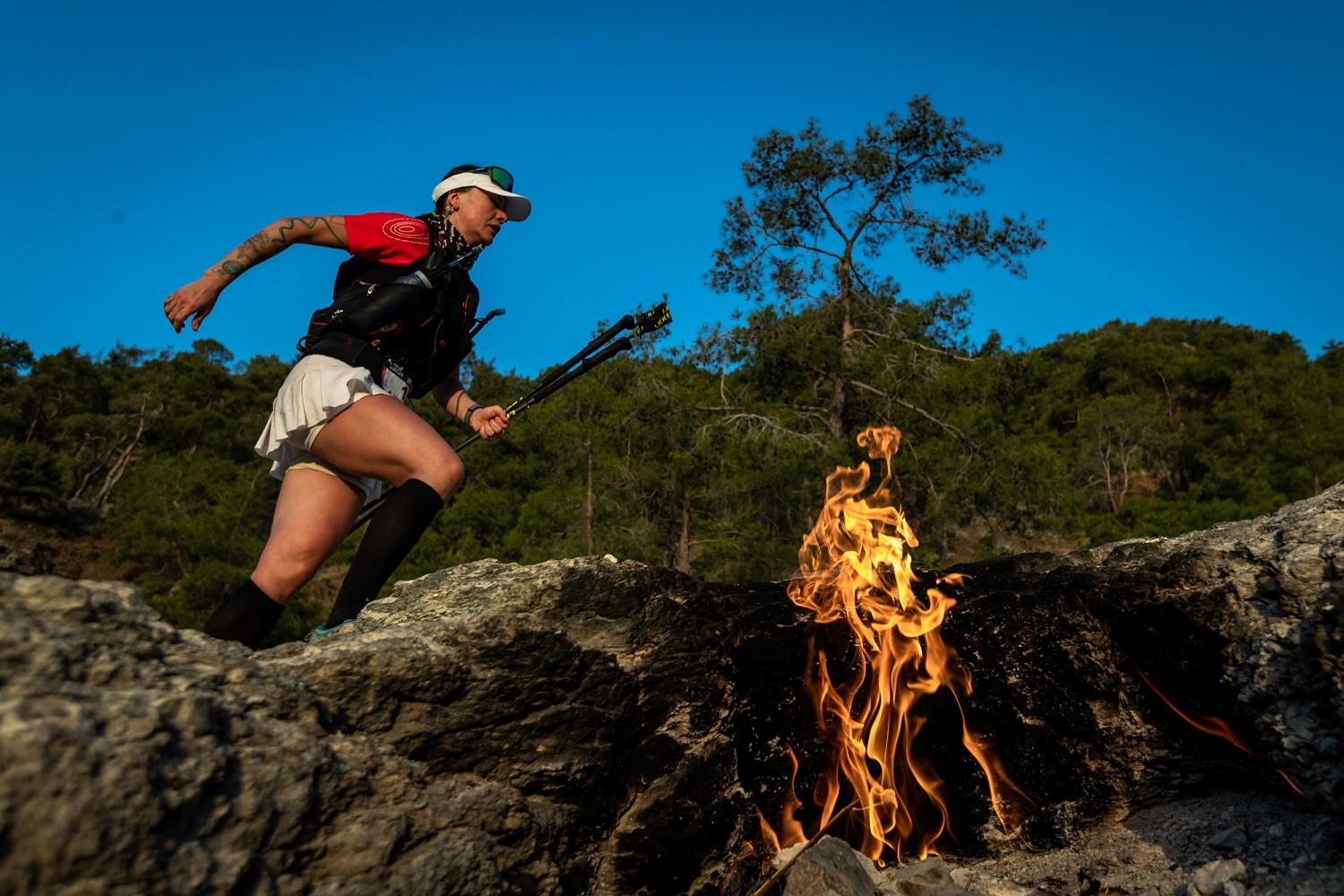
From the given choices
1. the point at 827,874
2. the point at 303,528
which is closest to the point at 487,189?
the point at 303,528

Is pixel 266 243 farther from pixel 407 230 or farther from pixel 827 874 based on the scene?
pixel 827 874

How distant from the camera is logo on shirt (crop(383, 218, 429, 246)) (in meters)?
3.06

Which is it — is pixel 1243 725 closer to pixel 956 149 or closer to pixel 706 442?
pixel 706 442

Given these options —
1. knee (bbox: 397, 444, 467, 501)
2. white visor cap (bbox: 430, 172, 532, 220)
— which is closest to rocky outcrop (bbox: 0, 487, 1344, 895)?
knee (bbox: 397, 444, 467, 501)

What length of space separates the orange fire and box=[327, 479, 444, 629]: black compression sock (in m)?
1.42

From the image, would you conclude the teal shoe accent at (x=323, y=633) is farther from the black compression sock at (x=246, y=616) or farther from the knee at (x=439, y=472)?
the knee at (x=439, y=472)

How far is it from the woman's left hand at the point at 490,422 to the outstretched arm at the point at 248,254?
2.27 feet

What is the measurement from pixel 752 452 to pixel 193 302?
12.9 metres

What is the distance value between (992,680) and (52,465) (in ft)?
95.2

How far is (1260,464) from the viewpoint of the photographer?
111 ft

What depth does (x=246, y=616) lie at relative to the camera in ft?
8.79

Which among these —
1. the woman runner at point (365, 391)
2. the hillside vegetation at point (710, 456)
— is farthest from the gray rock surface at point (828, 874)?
the hillside vegetation at point (710, 456)

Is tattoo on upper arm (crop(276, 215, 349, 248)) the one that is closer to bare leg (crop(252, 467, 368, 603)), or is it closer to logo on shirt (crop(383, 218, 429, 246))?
logo on shirt (crop(383, 218, 429, 246))

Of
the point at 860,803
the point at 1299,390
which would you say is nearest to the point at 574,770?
the point at 860,803
